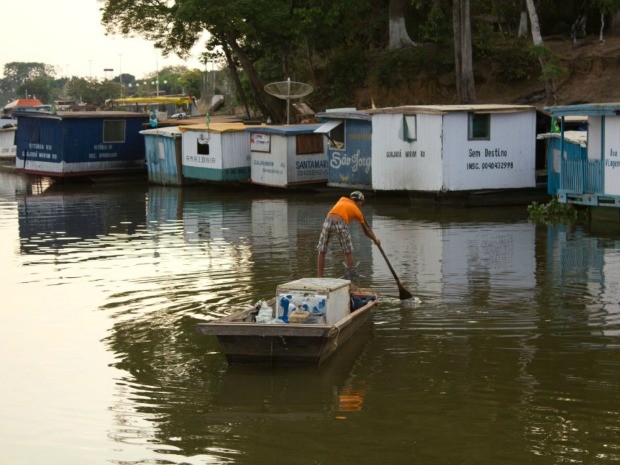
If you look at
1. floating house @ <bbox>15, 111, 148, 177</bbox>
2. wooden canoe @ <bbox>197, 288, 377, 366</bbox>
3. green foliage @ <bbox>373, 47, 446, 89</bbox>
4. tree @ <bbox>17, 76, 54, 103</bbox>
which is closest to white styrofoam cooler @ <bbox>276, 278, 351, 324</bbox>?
wooden canoe @ <bbox>197, 288, 377, 366</bbox>

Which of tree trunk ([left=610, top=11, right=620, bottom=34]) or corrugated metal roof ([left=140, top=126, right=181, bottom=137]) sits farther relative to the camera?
tree trunk ([left=610, top=11, right=620, bottom=34])

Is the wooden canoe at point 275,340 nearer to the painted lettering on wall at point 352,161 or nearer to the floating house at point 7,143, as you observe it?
the painted lettering on wall at point 352,161

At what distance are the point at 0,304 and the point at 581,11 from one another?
32.7 m

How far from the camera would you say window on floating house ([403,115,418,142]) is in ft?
93.8

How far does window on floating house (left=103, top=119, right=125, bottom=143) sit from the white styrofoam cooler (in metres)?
31.0

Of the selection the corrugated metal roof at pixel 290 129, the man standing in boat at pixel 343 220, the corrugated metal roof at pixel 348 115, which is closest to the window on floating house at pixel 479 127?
the corrugated metal roof at pixel 348 115

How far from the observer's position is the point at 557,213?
2569 cm

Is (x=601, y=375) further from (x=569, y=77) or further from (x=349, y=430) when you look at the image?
(x=569, y=77)

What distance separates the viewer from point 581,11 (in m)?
43.0

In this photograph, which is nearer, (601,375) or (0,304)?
(601,375)

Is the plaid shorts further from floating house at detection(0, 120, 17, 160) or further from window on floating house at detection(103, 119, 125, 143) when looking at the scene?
floating house at detection(0, 120, 17, 160)

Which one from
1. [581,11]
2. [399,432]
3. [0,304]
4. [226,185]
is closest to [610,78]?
[581,11]

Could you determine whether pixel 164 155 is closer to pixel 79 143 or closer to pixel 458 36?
pixel 79 143

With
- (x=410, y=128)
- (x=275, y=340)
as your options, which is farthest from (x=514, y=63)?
(x=275, y=340)
